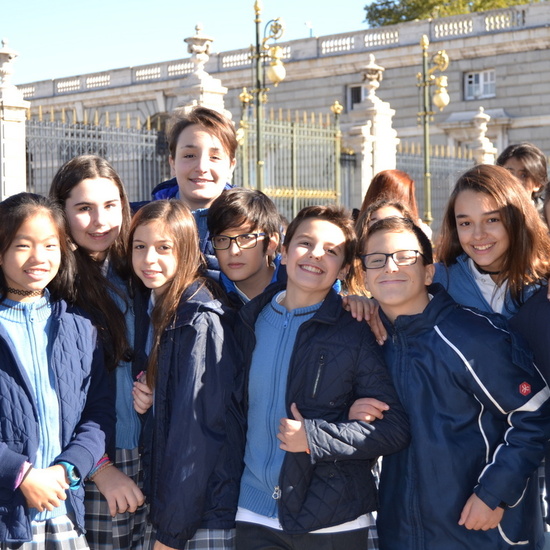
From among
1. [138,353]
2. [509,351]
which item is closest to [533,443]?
[509,351]

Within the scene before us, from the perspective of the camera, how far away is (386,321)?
3535mm

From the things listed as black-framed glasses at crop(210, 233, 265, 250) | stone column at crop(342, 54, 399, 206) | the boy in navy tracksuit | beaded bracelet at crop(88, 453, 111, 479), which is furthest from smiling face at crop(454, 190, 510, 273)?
stone column at crop(342, 54, 399, 206)

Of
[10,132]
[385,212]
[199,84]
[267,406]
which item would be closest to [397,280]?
[267,406]

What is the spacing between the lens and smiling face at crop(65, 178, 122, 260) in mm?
3896

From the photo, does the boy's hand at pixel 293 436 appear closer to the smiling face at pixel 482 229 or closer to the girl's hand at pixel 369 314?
the girl's hand at pixel 369 314

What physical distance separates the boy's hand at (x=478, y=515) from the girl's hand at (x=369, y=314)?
69cm

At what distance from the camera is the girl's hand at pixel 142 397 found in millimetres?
3561

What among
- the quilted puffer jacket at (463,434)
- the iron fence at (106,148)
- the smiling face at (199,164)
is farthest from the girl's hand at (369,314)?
the iron fence at (106,148)

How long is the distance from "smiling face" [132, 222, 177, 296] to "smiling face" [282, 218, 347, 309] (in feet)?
Result: 1.58

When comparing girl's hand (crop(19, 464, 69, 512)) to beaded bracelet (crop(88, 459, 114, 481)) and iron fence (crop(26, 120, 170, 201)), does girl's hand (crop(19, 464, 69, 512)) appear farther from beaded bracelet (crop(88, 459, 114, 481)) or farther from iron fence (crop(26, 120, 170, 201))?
iron fence (crop(26, 120, 170, 201))

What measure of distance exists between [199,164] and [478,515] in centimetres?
209

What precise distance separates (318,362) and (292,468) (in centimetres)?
41

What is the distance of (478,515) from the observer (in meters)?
3.21

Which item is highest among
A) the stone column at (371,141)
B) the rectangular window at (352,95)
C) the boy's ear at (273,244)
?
the rectangular window at (352,95)
